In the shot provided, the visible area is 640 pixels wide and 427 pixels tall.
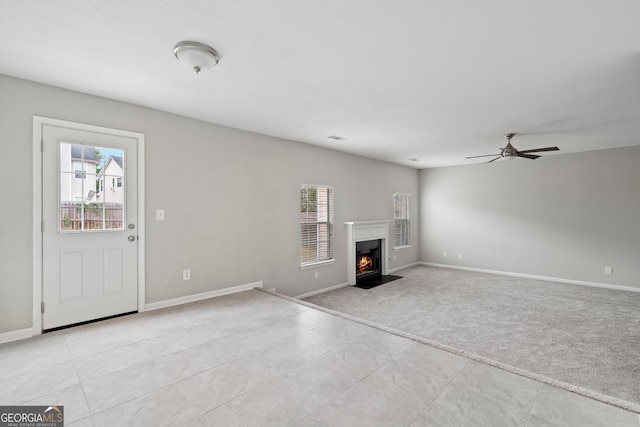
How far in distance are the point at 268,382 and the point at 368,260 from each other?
4.83 m

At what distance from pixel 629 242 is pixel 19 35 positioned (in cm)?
871

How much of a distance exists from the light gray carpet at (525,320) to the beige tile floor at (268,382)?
1.07m

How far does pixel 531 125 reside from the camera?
13.4 ft

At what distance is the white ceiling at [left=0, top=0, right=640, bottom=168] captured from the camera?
5.79 feet

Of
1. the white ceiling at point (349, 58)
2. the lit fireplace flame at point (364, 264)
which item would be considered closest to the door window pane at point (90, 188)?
the white ceiling at point (349, 58)

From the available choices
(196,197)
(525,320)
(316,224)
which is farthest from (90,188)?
(525,320)

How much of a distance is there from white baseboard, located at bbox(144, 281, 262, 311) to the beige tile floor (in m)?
0.56

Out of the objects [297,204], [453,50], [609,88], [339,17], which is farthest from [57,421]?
[609,88]

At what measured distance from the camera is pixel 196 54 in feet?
6.99

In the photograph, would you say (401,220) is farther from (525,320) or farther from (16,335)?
(16,335)

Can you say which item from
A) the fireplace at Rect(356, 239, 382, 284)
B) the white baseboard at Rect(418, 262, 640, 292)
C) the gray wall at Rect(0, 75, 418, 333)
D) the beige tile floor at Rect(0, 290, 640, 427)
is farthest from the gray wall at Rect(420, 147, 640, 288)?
the beige tile floor at Rect(0, 290, 640, 427)

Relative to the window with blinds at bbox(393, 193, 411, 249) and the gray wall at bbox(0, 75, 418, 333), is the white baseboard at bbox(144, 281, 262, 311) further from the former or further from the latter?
the window with blinds at bbox(393, 193, 411, 249)

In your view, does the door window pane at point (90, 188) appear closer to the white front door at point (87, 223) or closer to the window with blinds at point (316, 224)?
the white front door at point (87, 223)

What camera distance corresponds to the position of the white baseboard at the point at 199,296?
11.3ft
